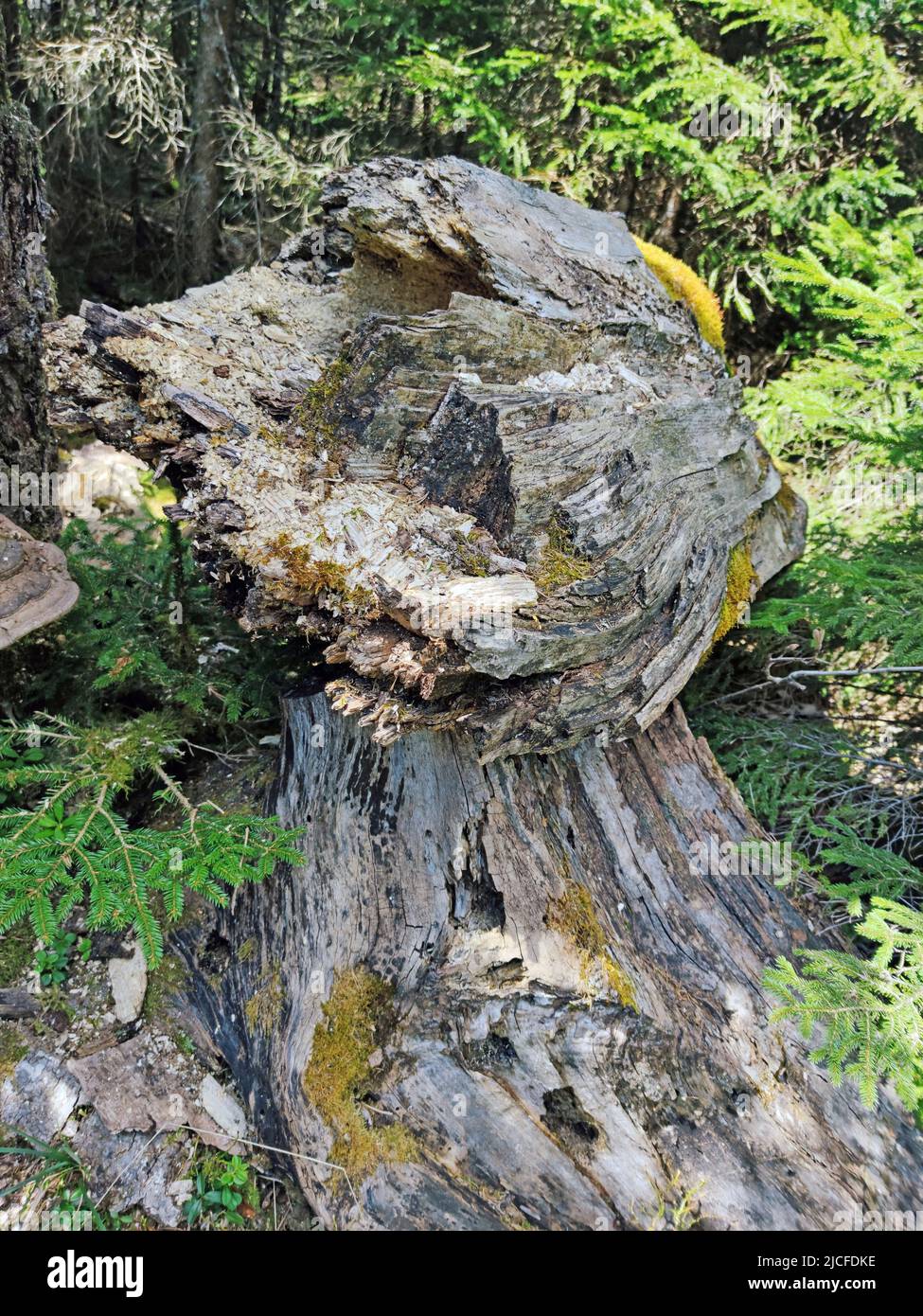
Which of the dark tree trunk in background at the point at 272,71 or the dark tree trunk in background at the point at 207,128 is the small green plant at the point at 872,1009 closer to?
the dark tree trunk in background at the point at 207,128

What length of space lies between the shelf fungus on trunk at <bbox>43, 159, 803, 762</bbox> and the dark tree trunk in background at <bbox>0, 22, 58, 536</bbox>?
0.65m

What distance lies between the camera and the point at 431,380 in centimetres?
345

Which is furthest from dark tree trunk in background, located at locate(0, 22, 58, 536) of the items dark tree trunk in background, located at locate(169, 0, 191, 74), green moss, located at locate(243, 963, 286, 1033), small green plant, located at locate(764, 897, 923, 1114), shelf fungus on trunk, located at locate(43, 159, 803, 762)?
dark tree trunk in background, located at locate(169, 0, 191, 74)

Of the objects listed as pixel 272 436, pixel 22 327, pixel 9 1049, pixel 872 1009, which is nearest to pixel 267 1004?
pixel 9 1049

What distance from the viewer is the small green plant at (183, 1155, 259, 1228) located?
2.88 metres

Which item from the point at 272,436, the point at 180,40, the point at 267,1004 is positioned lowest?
the point at 267,1004

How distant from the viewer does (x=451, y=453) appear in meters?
3.27

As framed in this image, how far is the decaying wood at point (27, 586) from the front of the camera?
3.20m

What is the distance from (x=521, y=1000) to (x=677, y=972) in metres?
0.65

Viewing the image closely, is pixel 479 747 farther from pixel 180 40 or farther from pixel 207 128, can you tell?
pixel 180 40

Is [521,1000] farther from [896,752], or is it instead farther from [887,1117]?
[896,752]

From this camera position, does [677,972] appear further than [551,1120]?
Yes

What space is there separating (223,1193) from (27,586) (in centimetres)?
251
